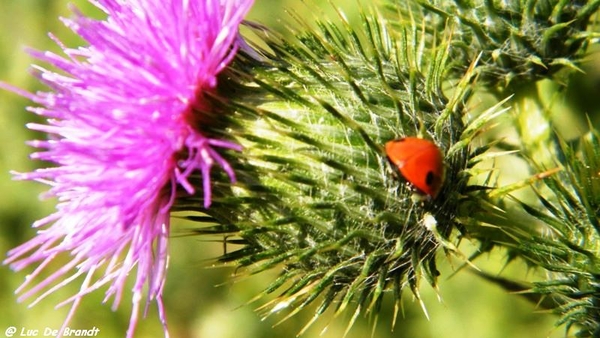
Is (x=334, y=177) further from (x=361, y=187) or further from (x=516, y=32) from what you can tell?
(x=516, y=32)

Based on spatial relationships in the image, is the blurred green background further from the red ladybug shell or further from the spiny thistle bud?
the red ladybug shell

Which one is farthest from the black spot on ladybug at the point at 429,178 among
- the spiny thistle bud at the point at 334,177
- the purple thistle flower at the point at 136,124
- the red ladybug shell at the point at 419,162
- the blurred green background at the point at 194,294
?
the blurred green background at the point at 194,294

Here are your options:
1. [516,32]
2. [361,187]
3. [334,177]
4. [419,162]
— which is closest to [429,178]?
[419,162]

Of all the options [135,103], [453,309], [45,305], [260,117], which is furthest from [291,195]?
[45,305]

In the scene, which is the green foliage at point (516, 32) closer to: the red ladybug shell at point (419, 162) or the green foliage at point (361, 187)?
the green foliage at point (361, 187)

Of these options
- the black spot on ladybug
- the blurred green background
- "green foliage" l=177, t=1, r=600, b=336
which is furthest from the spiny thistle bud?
the blurred green background
